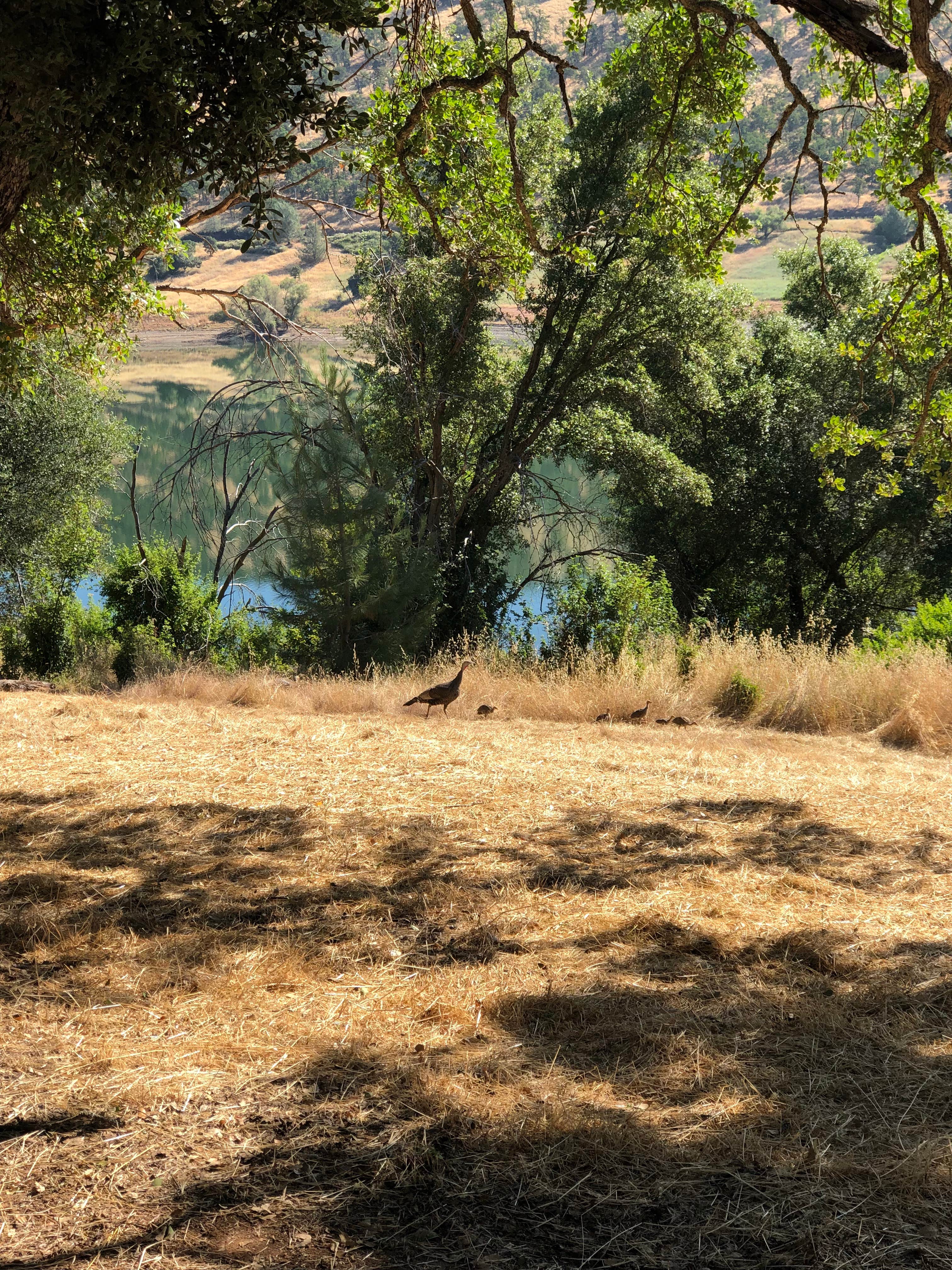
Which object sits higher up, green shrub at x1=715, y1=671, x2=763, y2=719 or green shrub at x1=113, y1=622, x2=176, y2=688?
green shrub at x1=113, y1=622, x2=176, y2=688

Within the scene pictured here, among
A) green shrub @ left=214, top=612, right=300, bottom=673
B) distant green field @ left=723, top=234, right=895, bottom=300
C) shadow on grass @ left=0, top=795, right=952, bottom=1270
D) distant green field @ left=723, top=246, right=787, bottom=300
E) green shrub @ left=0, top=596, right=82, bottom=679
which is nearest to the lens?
shadow on grass @ left=0, top=795, right=952, bottom=1270

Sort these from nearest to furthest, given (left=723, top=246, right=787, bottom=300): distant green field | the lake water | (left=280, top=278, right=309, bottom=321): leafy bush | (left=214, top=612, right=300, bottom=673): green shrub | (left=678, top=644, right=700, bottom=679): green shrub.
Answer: (left=678, top=644, right=700, bottom=679): green shrub → (left=214, top=612, right=300, bottom=673): green shrub → the lake water → (left=280, top=278, right=309, bottom=321): leafy bush → (left=723, top=246, right=787, bottom=300): distant green field

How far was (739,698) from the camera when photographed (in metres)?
9.57

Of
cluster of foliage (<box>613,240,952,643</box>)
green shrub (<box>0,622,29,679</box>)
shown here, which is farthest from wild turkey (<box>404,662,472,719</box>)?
cluster of foliage (<box>613,240,952,643</box>)

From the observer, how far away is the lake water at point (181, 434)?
21.1 m

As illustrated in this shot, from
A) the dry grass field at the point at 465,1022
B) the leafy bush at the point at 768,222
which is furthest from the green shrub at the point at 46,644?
the leafy bush at the point at 768,222

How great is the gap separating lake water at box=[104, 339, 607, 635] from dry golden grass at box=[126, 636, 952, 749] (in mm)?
3871

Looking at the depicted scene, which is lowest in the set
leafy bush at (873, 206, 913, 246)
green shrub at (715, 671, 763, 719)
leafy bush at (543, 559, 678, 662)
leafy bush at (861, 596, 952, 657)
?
green shrub at (715, 671, 763, 719)

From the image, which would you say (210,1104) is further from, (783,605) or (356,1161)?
(783,605)

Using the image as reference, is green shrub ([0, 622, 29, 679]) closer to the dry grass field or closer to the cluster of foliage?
the dry grass field

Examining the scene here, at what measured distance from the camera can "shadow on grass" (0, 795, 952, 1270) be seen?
231cm

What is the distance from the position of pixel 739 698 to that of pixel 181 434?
40.5 metres

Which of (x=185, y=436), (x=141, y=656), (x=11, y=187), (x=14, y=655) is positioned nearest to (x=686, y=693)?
(x=141, y=656)

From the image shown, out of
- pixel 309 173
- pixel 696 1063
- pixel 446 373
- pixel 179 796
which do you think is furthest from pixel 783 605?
pixel 696 1063
